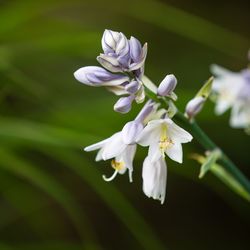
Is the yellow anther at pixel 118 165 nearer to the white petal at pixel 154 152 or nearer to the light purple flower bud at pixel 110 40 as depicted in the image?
the white petal at pixel 154 152

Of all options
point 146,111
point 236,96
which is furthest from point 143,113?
point 236,96

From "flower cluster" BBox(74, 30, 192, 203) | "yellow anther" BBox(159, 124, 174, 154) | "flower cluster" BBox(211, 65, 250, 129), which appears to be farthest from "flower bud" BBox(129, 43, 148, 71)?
"flower cluster" BBox(211, 65, 250, 129)

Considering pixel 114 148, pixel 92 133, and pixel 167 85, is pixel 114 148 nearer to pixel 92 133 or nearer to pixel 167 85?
pixel 167 85

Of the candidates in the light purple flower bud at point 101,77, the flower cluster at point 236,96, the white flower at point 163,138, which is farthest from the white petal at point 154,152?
the flower cluster at point 236,96

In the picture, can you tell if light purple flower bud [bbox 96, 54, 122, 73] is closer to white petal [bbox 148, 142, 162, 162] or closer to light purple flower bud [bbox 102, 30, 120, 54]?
light purple flower bud [bbox 102, 30, 120, 54]

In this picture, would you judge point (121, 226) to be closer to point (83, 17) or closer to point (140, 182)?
point (140, 182)

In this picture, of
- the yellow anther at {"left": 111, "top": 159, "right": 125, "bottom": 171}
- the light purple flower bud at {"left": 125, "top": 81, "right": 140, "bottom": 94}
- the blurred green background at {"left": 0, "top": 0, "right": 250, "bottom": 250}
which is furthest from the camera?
the blurred green background at {"left": 0, "top": 0, "right": 250, "bottom": 250}
